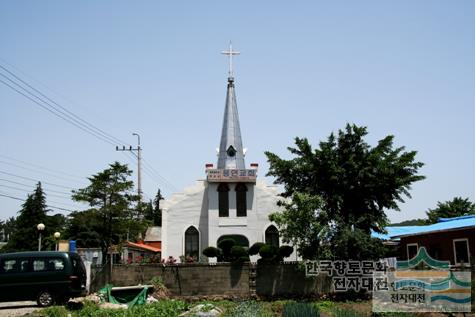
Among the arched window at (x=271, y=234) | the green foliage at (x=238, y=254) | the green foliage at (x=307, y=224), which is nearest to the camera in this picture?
the green foliage at (x=307, y=224)

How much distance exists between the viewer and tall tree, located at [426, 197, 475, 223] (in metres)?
41.4

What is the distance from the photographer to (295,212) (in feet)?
69.7

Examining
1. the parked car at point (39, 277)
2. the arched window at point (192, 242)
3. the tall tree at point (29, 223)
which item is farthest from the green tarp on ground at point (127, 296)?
the tall tree at point (29, 223)

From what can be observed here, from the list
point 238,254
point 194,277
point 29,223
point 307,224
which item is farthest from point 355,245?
point 29,223

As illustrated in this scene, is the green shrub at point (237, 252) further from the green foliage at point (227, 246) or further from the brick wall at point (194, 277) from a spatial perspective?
the green foliage at point (227, 246)

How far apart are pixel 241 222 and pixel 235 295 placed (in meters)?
8.19

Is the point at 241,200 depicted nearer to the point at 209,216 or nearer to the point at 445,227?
the point at 209,216

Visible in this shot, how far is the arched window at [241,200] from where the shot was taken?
29.9 meters

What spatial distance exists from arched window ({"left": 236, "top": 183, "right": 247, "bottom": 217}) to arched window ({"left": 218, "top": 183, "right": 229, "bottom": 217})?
2.05 ft

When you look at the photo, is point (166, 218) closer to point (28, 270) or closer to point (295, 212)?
point (295, 212)

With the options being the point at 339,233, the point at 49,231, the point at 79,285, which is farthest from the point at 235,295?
the point at 49,231

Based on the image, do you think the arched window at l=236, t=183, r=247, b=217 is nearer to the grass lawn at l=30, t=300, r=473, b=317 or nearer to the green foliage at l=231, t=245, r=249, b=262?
the green foliage at l=231, t=245, r=249, b=262

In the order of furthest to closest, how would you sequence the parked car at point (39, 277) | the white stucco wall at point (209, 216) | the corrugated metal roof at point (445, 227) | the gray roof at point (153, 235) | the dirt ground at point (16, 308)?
the gray roof at point (153, 235)
the white stucco wall at point (209, 216)
the corrugated metal roof at point (445, 227)
the parked car at point (39, 277)
the dirt ground at point (16, 308)

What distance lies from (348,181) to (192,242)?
12417 mm
